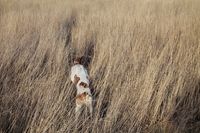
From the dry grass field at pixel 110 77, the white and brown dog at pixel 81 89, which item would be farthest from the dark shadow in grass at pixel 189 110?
the white and brown dog at pixel 81 89

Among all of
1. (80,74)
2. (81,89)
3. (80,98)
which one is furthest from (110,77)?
(80,98)

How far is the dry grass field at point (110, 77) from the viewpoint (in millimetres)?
2463

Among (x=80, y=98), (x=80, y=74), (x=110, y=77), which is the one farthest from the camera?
(x=110, y=77)

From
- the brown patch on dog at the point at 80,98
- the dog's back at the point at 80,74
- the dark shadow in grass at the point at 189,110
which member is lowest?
the dark shadow in grass at the point at 189,110

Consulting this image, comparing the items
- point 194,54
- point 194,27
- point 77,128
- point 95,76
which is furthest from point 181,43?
point 77,128

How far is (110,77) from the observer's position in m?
3.21

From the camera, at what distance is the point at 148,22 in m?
5.35

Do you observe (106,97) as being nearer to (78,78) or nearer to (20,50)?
(78,78)

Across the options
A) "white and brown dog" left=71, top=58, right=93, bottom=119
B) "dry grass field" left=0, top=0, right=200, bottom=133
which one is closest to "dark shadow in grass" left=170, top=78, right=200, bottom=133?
"dry grass field" left=0, top=0, right=200, bottom=133

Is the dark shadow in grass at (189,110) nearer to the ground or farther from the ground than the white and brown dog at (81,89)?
nearer to the ground

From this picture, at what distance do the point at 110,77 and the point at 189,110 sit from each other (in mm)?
804

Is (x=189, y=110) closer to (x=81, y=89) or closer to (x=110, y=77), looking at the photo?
(x=110, y=77)

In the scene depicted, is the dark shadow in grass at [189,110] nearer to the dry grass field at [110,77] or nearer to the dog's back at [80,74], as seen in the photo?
the dry grass field at [110,77]

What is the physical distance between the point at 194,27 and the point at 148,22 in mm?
886
